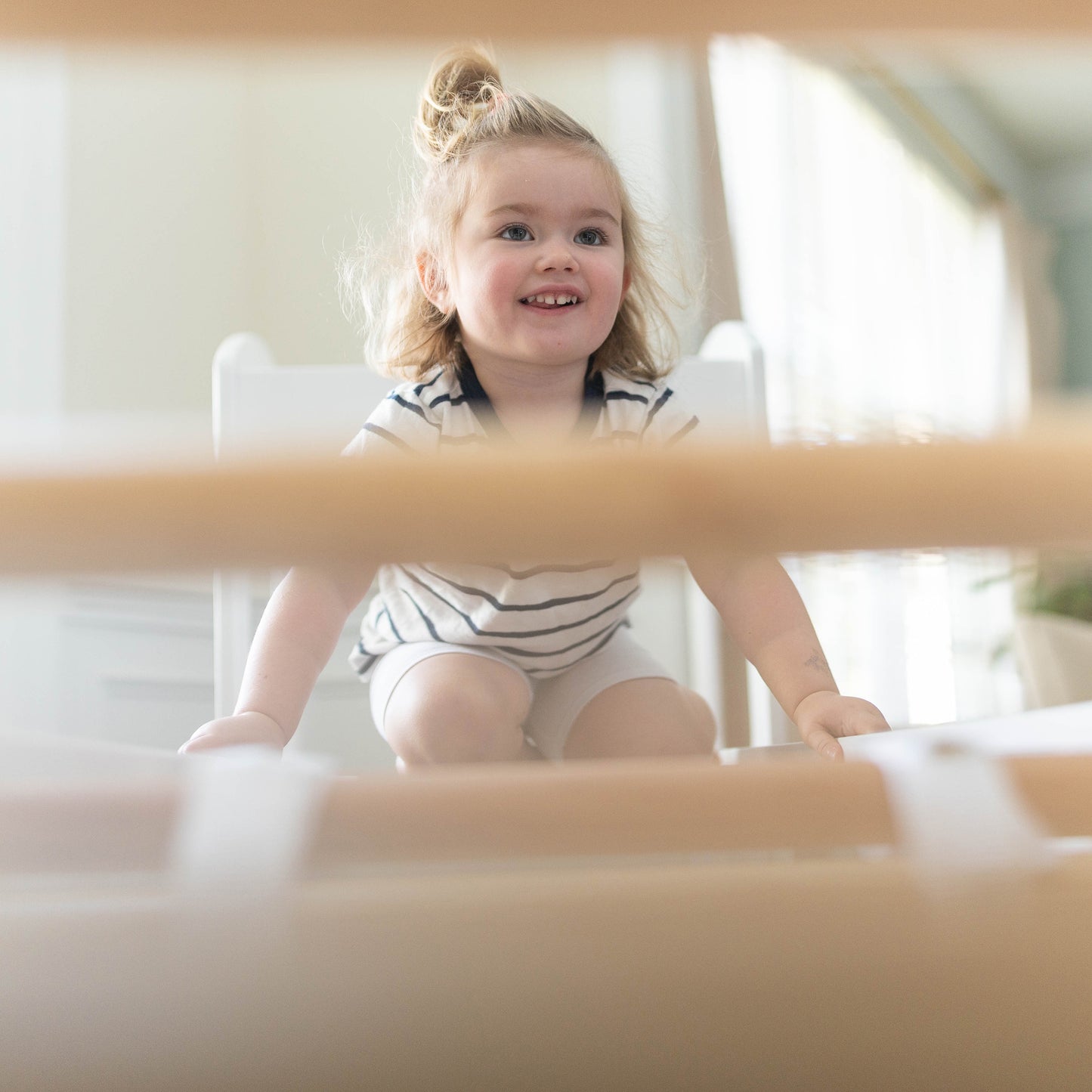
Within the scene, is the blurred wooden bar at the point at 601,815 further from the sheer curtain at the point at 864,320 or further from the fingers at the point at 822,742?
the sheer curtain at the point at 864,320

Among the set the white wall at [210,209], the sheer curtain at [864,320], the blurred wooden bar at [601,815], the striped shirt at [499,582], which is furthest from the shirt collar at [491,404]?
the sheer curtain at [864,320]

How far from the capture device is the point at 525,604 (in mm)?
1006

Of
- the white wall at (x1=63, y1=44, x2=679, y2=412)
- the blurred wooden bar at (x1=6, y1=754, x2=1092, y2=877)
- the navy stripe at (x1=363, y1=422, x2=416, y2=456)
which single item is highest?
the white wall at (x1=63, y1=44, x2=679, y2=412)

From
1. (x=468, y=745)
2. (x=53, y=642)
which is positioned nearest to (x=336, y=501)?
(x=468, y=745)

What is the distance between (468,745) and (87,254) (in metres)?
1.32

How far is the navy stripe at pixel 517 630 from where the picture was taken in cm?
102

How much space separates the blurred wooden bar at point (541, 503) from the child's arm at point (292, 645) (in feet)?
1.53

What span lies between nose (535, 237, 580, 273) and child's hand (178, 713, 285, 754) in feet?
1.65

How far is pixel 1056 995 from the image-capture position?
0.24 metres

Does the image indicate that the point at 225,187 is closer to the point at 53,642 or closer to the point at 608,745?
the point at 53,642

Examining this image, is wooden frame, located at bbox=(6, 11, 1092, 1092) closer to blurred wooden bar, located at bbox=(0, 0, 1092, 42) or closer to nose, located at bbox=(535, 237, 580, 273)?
blurred wooden bar, located at bbox=(0, 0, 1092, 42)

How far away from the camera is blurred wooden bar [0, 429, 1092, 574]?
7.2 inches

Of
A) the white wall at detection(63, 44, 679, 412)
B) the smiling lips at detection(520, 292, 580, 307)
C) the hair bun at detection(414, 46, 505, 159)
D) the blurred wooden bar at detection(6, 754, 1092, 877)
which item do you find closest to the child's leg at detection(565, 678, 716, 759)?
the smiling lips at detection(520, 292, 580, 307)

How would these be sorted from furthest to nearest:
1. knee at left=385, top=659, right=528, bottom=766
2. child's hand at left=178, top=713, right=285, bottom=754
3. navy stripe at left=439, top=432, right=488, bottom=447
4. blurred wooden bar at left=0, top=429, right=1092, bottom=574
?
navy stripe at left=439, top=432, right=488, bottom=447 < knee at left=385, top=659, right=528, bottom=766 < child's hand at left=178, top=713, right=285, bottom=754 < blurred wooden bar at left=0, top=429, right=1092, bottom=574
